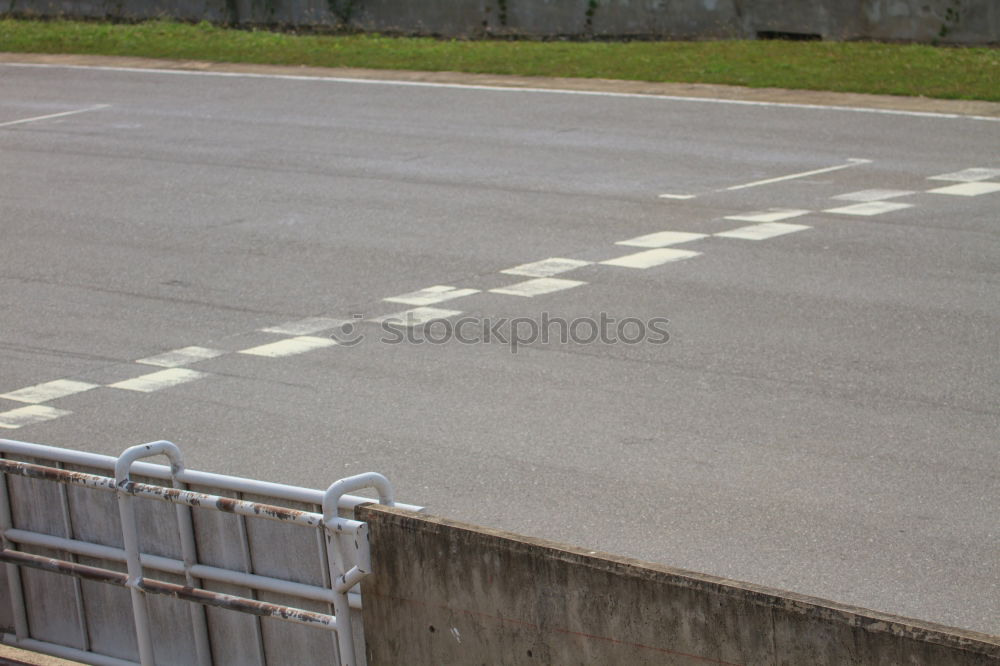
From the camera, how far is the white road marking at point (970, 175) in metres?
16.5

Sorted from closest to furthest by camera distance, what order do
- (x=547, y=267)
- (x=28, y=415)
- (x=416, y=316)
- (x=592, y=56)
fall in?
(x=28, y=415) < (x=416, y=316) < (x=547, y=267) < (x=592, y=56)

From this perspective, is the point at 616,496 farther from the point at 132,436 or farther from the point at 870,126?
the point at 870,126

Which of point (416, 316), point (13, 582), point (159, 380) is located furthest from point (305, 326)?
point (13, 582)

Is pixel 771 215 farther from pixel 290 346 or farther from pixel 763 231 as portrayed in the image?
pixel 290 346

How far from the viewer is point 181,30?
104 feet

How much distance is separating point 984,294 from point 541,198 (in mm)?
5756

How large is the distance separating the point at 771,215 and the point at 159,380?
7.15 metres

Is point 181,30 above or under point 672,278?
above

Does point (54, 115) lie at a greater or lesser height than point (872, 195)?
greater

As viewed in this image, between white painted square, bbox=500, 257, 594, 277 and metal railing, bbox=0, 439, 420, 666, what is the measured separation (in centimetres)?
756

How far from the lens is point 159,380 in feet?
35.9

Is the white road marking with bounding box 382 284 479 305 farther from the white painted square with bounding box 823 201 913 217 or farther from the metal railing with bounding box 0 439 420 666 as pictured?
the metal railing with bounding box 0 439 420 666

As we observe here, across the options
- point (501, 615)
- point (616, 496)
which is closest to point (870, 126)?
point (616, 496)

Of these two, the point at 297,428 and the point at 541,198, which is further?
the point at 541,198
